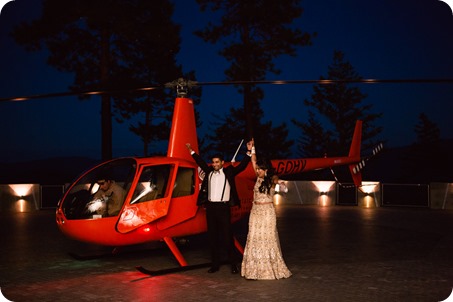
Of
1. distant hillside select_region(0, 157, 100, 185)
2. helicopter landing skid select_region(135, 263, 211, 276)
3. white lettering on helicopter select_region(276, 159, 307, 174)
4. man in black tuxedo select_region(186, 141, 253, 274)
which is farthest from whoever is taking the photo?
distant hillside select_region(0, 157, 100, 185)

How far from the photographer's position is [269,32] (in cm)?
2997

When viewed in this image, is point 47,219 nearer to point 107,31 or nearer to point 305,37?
point 107,31

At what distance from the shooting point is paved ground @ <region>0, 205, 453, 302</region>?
285 inches

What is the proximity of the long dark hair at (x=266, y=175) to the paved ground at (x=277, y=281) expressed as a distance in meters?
1.49

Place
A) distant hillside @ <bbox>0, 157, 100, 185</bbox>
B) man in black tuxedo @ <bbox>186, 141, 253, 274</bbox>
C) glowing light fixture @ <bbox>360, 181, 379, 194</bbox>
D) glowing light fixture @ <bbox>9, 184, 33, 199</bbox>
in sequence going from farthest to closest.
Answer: distant hillside @ <bbox>0, 157, 100, 185</bbox> < glowing light fixture @ <bbox>360, 181, 379, 194</bbox> < glowing light fixture @ <bbox>9, 184, 33, 199</bbox> < man in black tuxedo @ <bbox>186, 141, 253, 274</bbox>

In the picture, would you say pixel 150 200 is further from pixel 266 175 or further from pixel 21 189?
pixel 21 189

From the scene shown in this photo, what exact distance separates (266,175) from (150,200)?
209cm

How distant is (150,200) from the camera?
8812mm

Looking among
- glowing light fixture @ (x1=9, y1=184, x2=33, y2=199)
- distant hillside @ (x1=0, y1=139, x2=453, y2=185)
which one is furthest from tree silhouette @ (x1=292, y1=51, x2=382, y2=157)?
glowing light fixture @ (x1=9, y1=184, x2=33, y2=199)

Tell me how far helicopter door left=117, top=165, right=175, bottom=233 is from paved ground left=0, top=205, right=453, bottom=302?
921 millimetres

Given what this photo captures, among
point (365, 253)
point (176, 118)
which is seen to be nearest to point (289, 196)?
point (365, 253)

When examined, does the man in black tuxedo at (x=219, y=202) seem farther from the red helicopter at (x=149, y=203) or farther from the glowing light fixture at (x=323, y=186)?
the glowing light fixture at (x=323, y=186)

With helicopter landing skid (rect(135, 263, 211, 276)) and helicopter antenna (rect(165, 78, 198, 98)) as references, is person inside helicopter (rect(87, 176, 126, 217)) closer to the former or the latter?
helicopter landing skid (rect(135, 263, 211, 276))

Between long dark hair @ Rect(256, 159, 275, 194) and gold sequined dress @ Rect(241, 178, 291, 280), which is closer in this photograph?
gold sequined dress @ Rect(241, 178, 291, 280)
